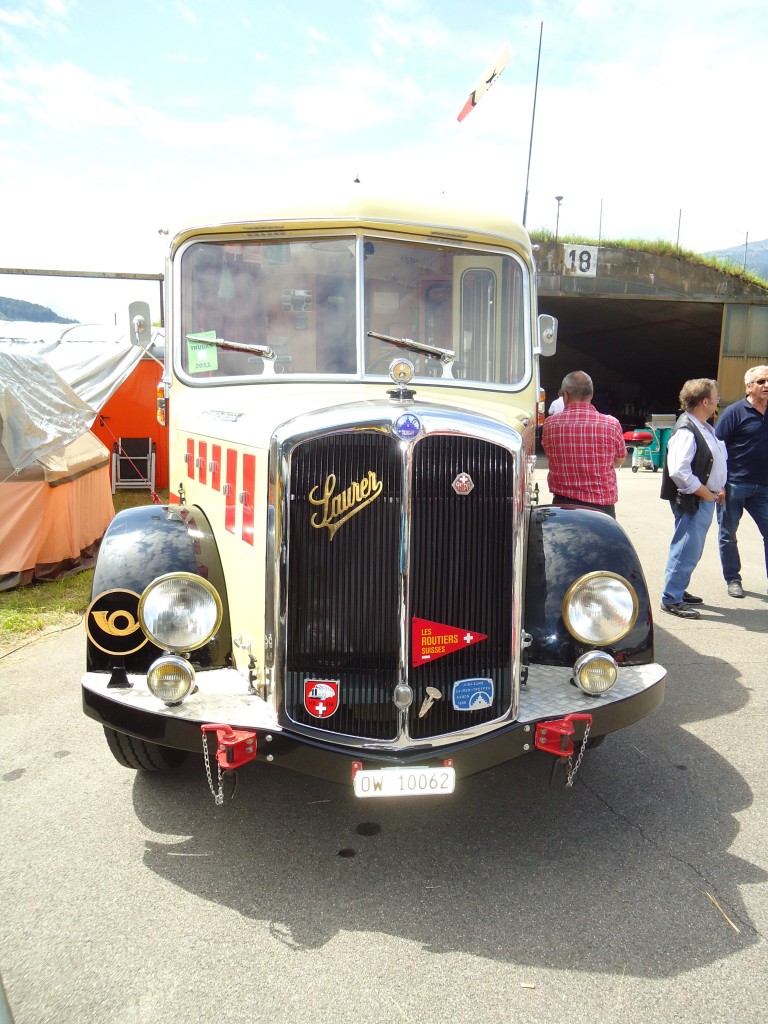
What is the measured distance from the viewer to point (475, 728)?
2.90 m

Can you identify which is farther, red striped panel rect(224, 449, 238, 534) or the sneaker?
the sneaker

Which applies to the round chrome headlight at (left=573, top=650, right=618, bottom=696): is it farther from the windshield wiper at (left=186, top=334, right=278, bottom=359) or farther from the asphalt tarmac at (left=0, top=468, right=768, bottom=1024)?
the windshield wiper at (left=186, top=334, right=278, bottom=359)

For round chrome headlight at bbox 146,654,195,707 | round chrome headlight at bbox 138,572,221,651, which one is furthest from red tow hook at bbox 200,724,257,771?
round chrome headlight at bbox 138,572,221,651

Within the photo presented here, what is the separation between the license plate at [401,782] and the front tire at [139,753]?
955mm

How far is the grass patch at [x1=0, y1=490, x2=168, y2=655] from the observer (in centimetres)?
588

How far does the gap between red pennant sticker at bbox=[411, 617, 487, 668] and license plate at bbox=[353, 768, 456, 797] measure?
376 mm

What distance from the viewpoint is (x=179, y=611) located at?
9.68ft

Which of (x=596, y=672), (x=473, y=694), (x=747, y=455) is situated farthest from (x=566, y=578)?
(x=747, y=455)

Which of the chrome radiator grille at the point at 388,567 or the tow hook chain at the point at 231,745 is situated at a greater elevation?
the chrome radiator grille at the point at 388,567

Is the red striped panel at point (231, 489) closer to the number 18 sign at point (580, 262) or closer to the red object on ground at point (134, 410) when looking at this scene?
the red object on ground at point (134, 410)

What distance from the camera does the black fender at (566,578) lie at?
3.27 meters

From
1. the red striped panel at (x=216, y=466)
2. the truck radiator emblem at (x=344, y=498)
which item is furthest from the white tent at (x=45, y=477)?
the truck radiator emblem at (x=344, y=498)

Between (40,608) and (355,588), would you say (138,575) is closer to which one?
(355,588)

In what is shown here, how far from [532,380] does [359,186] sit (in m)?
1.31
